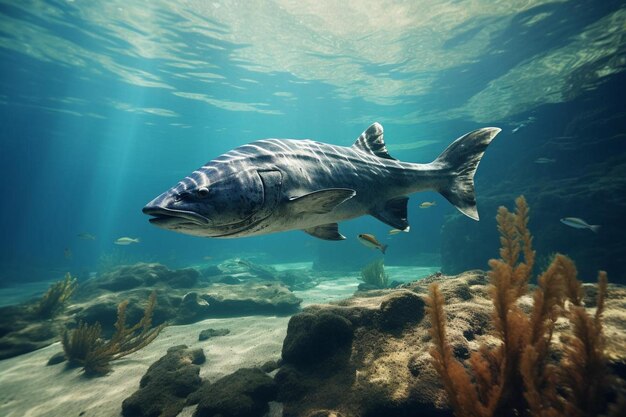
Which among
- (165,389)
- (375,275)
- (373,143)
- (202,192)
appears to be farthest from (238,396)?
(375,275)

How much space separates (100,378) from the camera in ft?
19.2

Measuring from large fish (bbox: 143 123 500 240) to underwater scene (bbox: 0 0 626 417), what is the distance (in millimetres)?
32

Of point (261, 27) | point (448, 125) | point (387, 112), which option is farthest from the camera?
point (448, 125)

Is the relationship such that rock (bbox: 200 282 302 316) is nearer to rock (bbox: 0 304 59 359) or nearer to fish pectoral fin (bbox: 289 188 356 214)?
rock (bbox: 0 304 59 359)

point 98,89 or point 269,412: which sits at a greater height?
point 98,89

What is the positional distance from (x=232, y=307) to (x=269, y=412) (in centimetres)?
786

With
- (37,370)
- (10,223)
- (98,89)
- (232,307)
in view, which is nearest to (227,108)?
(98,89)

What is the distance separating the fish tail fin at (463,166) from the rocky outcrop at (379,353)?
172 cm

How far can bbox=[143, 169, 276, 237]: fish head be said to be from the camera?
256 cm

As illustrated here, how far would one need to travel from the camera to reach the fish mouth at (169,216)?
251 centimetres

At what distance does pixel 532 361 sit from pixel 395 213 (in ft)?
8.71

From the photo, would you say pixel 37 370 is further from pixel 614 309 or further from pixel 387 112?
pixel 387 112

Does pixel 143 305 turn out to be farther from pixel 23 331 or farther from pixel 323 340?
pixel 323 340

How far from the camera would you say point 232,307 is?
Answer: 11242 millimetres
